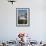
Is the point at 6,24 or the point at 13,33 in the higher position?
the point at 6,24

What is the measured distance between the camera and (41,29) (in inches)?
227

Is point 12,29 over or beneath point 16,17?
beneath

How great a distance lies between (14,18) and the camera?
18.7ft

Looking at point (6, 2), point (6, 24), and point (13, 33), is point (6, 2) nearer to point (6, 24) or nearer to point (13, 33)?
point (6, 24)

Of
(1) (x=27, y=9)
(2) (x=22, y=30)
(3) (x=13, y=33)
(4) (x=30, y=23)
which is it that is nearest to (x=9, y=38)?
(3) (x=13, y=33)

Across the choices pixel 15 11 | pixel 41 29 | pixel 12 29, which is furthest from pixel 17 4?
pixel 41 29

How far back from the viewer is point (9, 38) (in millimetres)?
5719

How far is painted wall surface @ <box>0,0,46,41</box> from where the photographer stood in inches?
224

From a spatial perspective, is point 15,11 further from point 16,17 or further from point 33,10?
point 33,10

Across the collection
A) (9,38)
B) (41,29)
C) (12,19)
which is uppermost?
(12,19)

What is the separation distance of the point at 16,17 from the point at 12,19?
192 millimetres

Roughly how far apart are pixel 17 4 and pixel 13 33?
1254 millimetres

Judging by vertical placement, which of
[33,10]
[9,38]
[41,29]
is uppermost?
[33,10]

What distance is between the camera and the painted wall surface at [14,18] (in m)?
5.68
